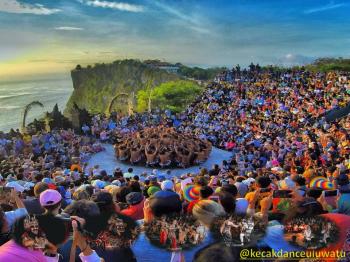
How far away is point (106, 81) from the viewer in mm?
93750

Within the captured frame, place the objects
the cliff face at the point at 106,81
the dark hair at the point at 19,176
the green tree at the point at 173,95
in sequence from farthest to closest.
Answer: the cliff face at the point at 106,81, the green tree at the point at 173,95, the dark hair at the point at 19,176

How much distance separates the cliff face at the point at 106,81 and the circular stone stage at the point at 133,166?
64.7 meters

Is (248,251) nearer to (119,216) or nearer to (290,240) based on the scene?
(290,240)

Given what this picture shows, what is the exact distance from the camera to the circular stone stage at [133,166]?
16.3 meters

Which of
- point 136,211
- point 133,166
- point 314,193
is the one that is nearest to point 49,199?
point 136,211

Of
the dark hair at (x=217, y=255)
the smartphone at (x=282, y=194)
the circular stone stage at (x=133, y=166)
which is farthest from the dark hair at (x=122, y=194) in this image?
the circular stone stage at (x=133, y=166)

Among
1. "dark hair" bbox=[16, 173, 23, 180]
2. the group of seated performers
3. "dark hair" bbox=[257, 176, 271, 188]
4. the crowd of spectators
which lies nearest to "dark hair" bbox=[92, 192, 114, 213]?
the crowd of spectators

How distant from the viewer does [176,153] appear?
1662 cm

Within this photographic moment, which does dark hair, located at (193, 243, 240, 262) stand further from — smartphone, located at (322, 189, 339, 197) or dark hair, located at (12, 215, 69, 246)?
smartphone, located at (322, 189, 339, 197)

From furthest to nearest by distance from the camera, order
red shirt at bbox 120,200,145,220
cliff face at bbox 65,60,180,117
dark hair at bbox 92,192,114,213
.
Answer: cliff face at bbox 65,60,180,117 → red shirt at bbox 120,200,145,220 → dark hair at bbox 92,192,114,213

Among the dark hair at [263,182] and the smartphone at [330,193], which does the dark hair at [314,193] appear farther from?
the dark hair at [263,182]

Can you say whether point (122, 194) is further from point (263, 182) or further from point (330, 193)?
point (330, 193)

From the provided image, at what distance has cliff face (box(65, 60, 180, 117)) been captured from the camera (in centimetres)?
8612

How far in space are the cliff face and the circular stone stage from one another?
212ft
